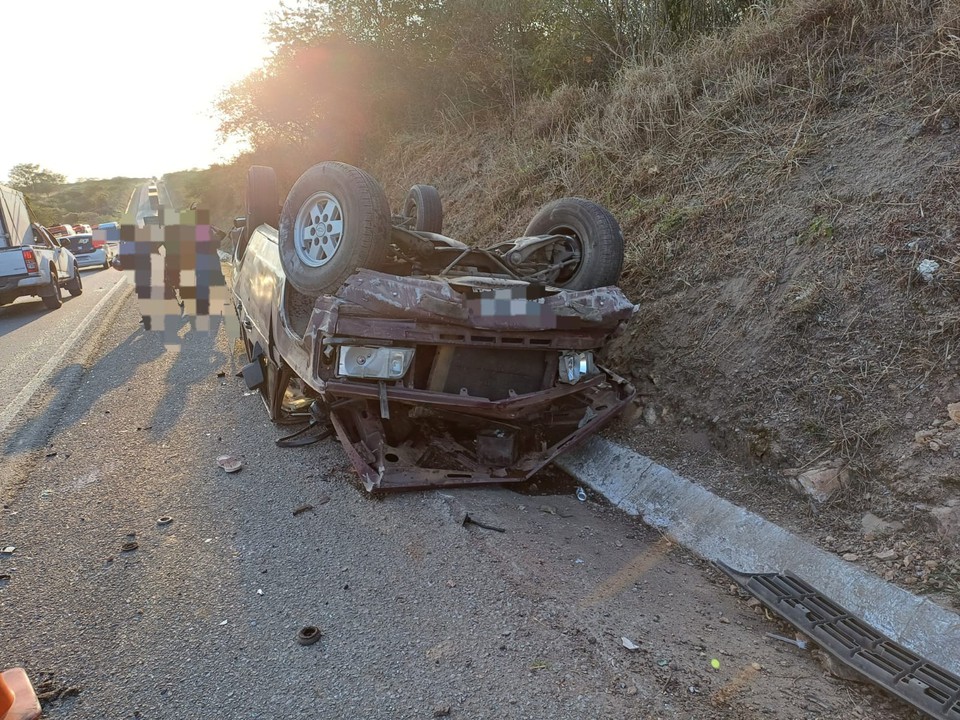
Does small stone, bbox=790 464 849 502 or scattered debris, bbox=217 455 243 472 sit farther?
scattered debris, bbox=217 455 243 472

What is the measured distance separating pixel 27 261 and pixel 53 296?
744 millimetres

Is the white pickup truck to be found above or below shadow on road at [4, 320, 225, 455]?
above

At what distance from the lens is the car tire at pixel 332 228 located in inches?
147

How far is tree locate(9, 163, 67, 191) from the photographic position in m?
56.3

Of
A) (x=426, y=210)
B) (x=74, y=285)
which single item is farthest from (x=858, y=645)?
(x=74, y=285)

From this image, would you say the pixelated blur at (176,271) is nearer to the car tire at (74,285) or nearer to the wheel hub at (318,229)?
the wheel hub at (318,229)

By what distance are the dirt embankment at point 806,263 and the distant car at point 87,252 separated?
18.2 meters

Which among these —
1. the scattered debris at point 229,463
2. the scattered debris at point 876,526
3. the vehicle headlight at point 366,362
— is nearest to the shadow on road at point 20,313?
the scattered debris at point 229,463

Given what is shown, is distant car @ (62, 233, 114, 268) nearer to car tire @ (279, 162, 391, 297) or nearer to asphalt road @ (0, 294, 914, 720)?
asphalt road @ (0, 294, 914, 720)

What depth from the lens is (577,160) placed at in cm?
733

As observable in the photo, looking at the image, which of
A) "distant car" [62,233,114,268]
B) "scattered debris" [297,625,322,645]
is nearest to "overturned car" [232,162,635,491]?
"scattered debris" [297,625,322,645]

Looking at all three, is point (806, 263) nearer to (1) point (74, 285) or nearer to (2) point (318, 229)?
(2) point (318, 229)

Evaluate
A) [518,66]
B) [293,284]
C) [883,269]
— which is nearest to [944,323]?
[883,269]

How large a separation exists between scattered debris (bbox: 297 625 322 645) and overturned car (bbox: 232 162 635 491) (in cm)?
103
